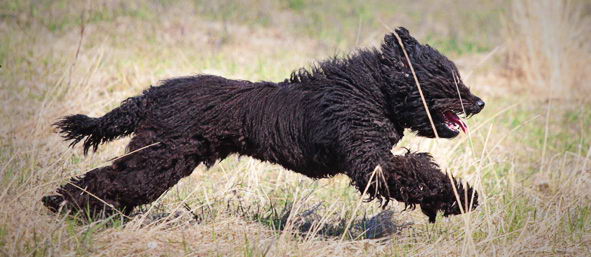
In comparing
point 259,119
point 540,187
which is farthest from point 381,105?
point 540,187

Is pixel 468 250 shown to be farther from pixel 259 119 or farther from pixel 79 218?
pixel 79 218

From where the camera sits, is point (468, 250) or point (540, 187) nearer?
point (468, 250)

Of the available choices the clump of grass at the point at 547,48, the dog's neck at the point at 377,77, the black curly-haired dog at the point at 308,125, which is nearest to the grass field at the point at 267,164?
the clump of grass at the point at 547,48

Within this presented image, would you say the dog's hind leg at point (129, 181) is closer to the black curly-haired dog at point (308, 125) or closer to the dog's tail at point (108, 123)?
the black curly-haired dog at point (308, 125)

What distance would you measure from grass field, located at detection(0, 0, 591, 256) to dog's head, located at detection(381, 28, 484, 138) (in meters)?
0.28

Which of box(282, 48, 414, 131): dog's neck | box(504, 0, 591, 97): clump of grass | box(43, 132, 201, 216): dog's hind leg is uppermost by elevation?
box(504, 0, 591, 97): clump of grass

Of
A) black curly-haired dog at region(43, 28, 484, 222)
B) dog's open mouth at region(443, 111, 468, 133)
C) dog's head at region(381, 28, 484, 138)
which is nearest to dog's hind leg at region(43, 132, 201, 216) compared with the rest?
black curly-haired dog at region(43, 28, 484, 222)

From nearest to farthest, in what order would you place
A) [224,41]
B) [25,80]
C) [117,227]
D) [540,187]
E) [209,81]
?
[117,227] < [209,81] < [540,187] < [25,80] < [224,41]

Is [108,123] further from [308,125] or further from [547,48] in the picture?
[547,48]

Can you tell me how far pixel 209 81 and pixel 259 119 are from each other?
51cm

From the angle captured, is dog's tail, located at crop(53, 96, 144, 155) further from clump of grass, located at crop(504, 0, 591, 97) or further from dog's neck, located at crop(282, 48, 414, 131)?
clump of grass, located at crop(504, 0, 591, 97)

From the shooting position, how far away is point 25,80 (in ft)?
29.4

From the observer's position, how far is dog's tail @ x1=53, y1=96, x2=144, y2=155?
17.5 feet

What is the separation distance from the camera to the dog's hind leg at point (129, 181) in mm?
5113
